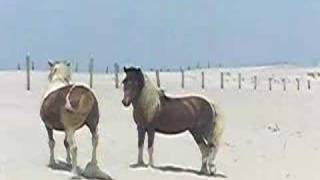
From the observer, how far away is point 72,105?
1505 centimetres

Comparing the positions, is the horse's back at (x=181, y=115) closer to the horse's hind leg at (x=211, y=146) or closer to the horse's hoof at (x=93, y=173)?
the horse's hind leg at (x=211, y=146)

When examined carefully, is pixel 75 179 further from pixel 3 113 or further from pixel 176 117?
pixel 3 113

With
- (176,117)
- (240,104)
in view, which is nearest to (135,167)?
(176,117)

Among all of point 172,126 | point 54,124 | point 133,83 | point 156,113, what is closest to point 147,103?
point 156,113

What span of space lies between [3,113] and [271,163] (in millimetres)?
8105

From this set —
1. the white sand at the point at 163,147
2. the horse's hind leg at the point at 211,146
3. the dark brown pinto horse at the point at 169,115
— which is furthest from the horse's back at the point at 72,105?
the horse's hind leg at the point at 211,146

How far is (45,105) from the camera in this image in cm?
1572

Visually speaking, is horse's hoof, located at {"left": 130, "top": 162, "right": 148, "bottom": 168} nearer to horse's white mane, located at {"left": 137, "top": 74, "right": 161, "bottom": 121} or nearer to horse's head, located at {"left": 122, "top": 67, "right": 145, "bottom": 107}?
horse's white mane, located at {"left": 137, "top": 74, "right": 161, "bottom": 121}

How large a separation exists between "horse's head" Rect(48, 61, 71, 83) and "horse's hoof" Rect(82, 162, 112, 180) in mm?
2102

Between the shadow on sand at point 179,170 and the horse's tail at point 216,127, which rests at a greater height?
the horse's tail at point 216,127

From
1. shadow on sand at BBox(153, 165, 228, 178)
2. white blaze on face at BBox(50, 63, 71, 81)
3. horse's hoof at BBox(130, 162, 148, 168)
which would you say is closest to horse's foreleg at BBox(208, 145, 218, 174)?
shadow on sand at BBox(153, 165, 228, 178)

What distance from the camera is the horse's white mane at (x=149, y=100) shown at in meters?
17.1

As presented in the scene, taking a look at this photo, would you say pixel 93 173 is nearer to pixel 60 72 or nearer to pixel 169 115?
pixel 60 72

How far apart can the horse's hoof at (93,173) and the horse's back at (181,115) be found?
2.31 m
